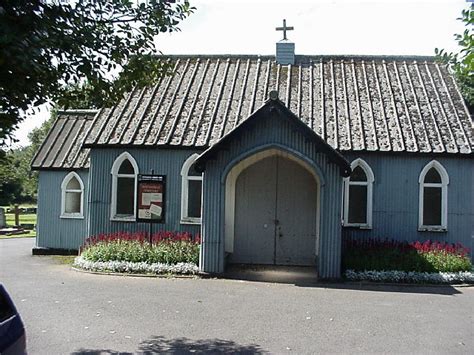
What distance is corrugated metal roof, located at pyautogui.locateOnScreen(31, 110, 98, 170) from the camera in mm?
20297

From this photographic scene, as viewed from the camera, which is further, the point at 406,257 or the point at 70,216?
the point at 70,216

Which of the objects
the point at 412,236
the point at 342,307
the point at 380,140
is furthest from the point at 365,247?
the point at 342,307

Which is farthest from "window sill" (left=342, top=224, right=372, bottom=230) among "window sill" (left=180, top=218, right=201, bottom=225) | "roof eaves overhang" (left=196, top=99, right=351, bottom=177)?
"window sill" (left=180, top=218, right=201, bottom=225)

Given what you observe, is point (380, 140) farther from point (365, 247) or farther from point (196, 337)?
point (196, 337)

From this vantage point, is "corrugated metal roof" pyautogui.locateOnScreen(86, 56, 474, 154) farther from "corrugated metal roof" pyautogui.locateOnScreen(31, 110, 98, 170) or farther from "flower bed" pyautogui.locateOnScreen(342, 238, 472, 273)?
"flower bed" pyautogui.locateOnScreen(342, 238, 472, 273)

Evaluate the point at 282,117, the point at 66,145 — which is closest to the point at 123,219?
the point at 66,145

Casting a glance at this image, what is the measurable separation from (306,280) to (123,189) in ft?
23.6

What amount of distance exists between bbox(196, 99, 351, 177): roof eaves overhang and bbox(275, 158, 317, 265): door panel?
10.3 feet

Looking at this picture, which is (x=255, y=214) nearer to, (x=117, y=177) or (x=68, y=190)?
(x=117, y=177)

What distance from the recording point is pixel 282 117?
14883 millimetres

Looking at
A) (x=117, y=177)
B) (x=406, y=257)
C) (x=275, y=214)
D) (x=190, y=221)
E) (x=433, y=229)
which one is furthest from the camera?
(x=117, y=177)

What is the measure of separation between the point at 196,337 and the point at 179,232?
890cm

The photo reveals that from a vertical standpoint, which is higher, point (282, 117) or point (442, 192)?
point (282, 117)

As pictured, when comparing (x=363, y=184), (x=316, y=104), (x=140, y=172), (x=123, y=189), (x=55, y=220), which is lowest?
(x=55, y=220)
